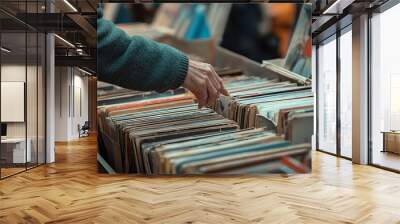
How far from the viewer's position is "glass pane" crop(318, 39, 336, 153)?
997cm

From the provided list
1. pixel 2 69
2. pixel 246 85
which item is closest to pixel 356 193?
pixel 246 85

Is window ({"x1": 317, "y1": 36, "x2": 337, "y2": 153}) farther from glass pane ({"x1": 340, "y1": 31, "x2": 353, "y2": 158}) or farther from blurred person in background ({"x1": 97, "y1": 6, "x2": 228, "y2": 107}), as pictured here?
blurred person in background ({"x1": 97, "y1": 6, "x2": 228, "y2": 107})

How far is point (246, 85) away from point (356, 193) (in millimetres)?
2248

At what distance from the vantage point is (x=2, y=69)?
6.31 metres

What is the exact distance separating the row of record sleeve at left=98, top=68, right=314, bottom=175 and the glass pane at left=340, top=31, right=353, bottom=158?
2.73 meters

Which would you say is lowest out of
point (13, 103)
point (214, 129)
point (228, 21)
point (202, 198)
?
point (202, 198)

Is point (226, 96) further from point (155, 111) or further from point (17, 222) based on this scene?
point (17, 222)

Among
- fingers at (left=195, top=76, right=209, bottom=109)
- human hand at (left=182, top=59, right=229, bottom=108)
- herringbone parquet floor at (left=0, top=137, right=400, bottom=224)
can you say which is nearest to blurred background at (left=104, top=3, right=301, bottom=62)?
human hand at (left=182, top=59, right=229, bottom=108)

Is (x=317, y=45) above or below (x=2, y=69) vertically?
above

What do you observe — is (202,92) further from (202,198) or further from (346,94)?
(346,94)

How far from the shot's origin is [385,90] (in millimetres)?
7359

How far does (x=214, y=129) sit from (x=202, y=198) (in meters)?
1.65

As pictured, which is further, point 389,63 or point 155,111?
point 389,63

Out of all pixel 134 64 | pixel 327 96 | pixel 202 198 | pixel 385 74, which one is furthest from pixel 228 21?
pixel 327 96
